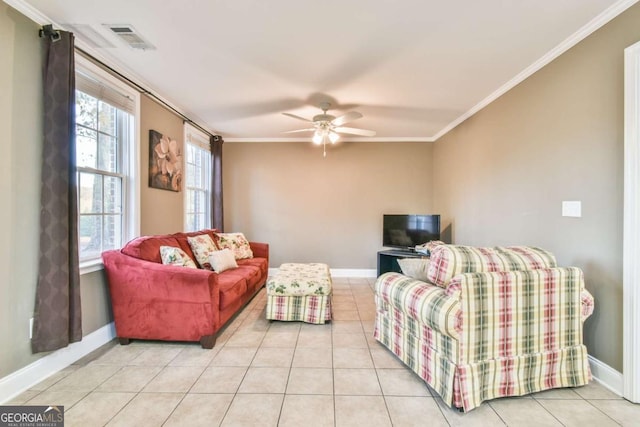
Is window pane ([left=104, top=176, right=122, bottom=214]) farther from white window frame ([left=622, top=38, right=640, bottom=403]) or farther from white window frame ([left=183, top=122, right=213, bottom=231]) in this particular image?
white window frame ([left=622, top=38, right=640, bottom=403])

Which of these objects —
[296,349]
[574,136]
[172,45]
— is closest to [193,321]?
[296,349]

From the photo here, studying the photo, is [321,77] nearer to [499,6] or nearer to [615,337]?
[499,6]

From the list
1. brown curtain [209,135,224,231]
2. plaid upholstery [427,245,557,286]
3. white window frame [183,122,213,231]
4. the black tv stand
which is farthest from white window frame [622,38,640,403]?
brown curtain [209,135,224,231]

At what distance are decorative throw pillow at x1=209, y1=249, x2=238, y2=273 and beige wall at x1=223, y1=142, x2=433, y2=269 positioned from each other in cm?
167

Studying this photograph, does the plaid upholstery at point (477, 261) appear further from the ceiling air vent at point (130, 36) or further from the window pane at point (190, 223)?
the window pane at point (190, 223)

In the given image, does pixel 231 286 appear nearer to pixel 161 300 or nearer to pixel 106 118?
pixel 161 300

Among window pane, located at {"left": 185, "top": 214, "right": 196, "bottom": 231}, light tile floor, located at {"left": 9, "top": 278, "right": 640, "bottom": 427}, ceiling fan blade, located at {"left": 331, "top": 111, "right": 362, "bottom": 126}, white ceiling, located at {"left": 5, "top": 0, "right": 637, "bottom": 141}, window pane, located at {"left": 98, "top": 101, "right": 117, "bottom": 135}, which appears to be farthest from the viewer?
window pane, located at {"left": 185, "top": 214, "right": 196, "bottom": 231}

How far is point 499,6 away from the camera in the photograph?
179 cm

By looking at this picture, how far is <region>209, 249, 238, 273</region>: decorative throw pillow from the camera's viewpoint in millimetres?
3202

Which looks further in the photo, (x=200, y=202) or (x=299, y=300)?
(x=200, y=202)

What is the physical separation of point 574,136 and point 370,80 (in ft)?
5.76

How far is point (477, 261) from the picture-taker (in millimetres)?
1739

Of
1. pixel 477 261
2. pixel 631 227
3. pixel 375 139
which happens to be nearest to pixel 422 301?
pixel 477 261

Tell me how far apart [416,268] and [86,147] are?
2.97 m
